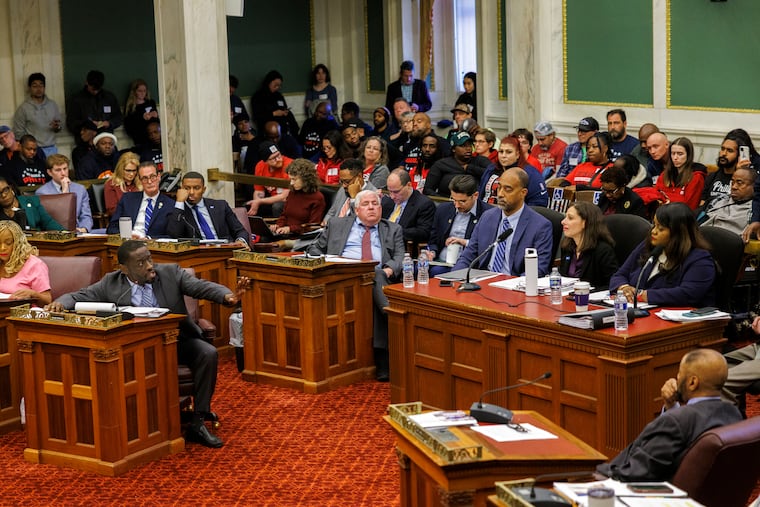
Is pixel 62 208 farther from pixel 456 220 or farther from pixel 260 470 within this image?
pixel 260 470

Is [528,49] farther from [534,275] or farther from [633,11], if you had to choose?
[534,275]

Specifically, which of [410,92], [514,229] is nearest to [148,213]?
[514,229]

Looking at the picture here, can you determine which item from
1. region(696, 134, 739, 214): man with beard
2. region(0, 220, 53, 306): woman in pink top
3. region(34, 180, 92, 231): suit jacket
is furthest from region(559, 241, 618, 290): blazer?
region(34, 180, 92, 231): suit jacket

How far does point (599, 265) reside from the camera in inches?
282

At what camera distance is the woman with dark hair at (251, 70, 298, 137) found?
1697 cm

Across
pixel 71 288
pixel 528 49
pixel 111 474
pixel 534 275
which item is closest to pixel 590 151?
pixel 528 49

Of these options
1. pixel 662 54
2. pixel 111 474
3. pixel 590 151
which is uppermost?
pixel 662 54

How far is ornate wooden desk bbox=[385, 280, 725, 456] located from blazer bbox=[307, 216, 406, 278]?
106cm

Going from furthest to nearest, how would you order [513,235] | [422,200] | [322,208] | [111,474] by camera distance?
[322,208], [422,200], [513,235], [111,474]

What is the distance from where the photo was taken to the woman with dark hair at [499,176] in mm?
9484

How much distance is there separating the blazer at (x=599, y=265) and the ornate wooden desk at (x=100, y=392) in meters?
2.43

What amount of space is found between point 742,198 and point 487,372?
116 inches

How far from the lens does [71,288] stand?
25.6ft

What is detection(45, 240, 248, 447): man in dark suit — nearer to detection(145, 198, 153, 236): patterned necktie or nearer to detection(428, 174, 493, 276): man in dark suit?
detection(428, 174, 493, 276): man in dark suit
